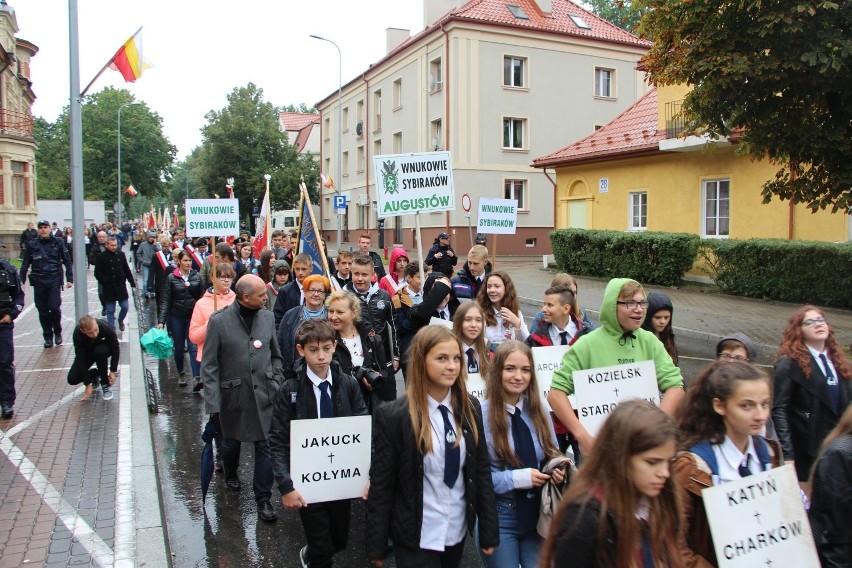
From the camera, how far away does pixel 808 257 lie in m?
15.9

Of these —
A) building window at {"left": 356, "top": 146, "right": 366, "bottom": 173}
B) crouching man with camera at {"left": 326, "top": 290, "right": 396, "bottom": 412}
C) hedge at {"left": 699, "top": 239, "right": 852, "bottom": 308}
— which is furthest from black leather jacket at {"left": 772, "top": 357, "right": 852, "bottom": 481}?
building window at {"left": 356, "top": 146, "right": 366, "bottom": 173}

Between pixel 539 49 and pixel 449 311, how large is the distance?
108 feet

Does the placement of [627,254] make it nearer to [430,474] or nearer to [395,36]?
[430,474]

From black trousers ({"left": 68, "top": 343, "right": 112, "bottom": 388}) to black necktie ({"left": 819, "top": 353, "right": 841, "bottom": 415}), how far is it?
7.62 meters

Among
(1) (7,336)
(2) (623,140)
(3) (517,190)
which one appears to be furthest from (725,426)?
(3) (517,190)

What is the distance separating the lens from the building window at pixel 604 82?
3906cm

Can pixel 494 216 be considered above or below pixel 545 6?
below

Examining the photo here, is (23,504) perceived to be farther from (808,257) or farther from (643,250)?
(643,250)

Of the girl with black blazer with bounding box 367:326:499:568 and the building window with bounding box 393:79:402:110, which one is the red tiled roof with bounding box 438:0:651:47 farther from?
the girl with black blazer with bounding box 367:326:499:568

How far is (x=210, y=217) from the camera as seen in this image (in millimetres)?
11625

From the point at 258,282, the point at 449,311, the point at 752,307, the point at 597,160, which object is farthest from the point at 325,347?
the point at 597,160

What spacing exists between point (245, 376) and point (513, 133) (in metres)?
33.4

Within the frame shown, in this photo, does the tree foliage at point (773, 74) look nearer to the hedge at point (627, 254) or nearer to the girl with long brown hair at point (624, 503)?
the hedge at point (627, 254)

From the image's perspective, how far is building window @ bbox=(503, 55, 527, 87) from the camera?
121 ft
